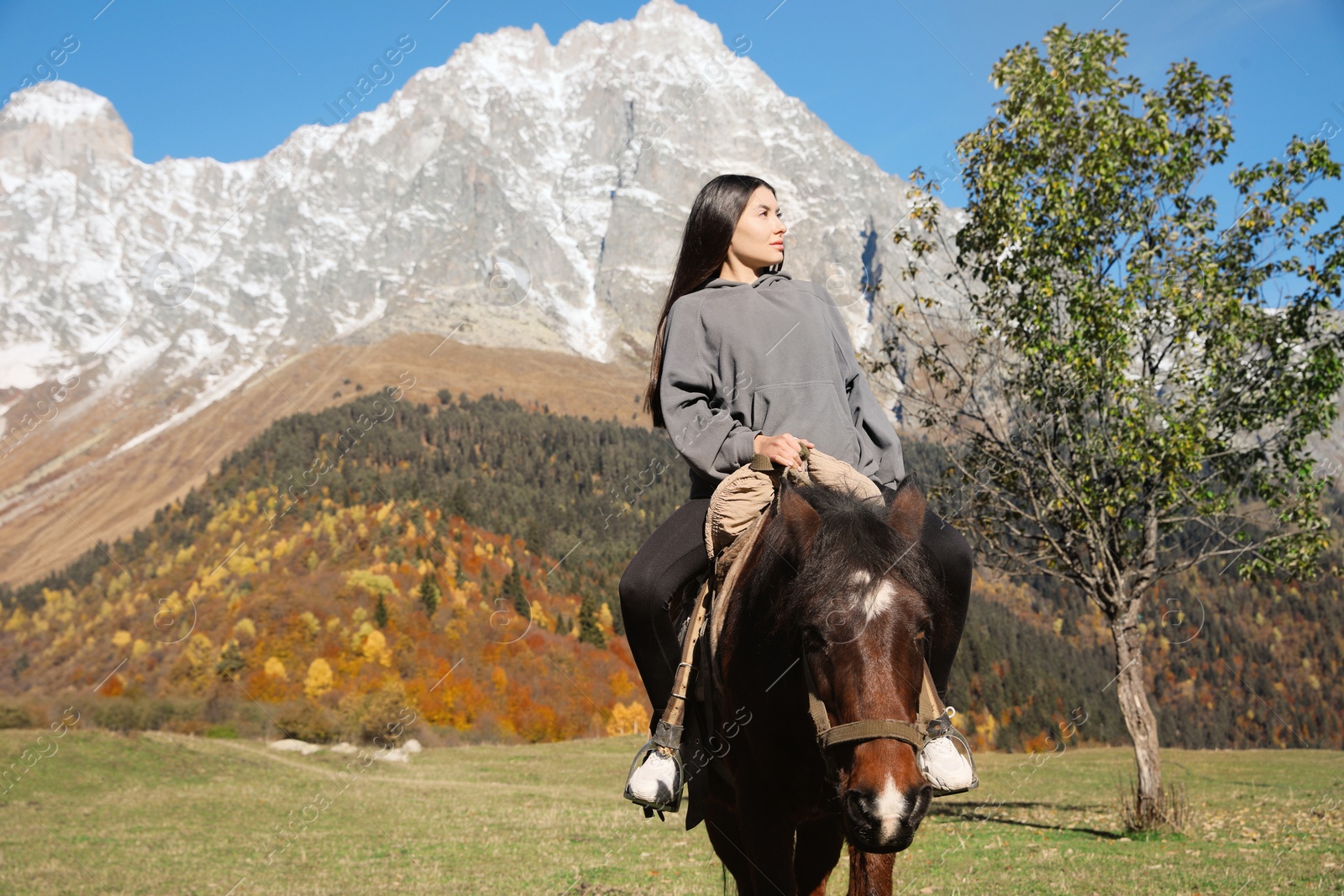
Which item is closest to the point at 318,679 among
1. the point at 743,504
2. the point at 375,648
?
the point at 375,648

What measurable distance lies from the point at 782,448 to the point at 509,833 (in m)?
13.1

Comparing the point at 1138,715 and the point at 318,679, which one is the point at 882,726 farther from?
the point at 318,679

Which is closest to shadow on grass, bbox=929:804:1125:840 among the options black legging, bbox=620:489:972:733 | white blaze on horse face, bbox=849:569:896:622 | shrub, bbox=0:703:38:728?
black legging, bbox=620:489:972:733

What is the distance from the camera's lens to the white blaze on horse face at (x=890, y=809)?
221cm

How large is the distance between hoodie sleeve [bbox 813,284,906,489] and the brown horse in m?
0.80

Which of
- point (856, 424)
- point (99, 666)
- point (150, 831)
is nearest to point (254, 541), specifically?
point (99, 666)

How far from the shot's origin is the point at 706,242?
4105 millimetres

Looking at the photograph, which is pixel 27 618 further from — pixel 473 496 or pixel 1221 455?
pixel 1221 455

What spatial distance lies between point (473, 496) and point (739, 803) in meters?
102

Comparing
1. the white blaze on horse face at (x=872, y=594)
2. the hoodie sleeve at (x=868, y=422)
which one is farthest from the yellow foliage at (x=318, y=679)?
the white blaze on horse face at (x=872, y=594)

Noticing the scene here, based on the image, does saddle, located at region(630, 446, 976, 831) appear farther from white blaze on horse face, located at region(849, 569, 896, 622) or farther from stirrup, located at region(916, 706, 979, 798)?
stirrup, located at region(916, 706, 979, 798)

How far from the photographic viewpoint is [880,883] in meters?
3.11

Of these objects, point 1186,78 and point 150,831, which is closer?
point 1186,78

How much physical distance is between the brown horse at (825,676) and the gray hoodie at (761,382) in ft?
1.87
